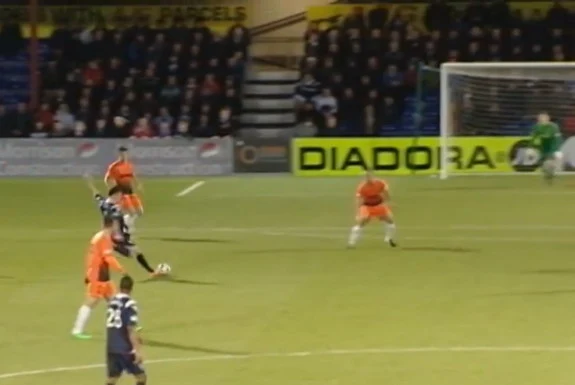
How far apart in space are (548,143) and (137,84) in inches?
498

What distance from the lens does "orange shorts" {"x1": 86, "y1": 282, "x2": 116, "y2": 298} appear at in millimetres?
16719

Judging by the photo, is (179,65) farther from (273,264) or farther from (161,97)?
(273,264)

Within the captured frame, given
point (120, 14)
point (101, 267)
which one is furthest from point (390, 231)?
point (120, 14)

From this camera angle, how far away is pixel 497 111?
38.3 metres

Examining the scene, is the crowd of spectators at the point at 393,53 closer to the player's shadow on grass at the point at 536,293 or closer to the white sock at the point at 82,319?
the player's shadow on grass at the point at 536,293

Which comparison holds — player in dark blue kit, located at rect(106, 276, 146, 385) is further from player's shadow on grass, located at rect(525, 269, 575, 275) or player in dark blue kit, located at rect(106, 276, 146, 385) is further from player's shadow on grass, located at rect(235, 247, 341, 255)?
player's shadow on grass, located at rect(235, 247, 341, 255)

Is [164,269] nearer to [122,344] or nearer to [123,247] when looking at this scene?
[123,247]

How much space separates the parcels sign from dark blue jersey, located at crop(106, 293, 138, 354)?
1013 inches

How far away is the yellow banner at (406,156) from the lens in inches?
1479

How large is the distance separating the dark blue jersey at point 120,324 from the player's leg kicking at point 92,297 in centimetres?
343

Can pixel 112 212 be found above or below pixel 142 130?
above

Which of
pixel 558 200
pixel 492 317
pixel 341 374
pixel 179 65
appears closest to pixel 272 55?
pixel 179 65

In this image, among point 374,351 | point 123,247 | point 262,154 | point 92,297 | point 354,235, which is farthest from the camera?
point 262,154

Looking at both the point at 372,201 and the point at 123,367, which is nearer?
the point at 123,367
